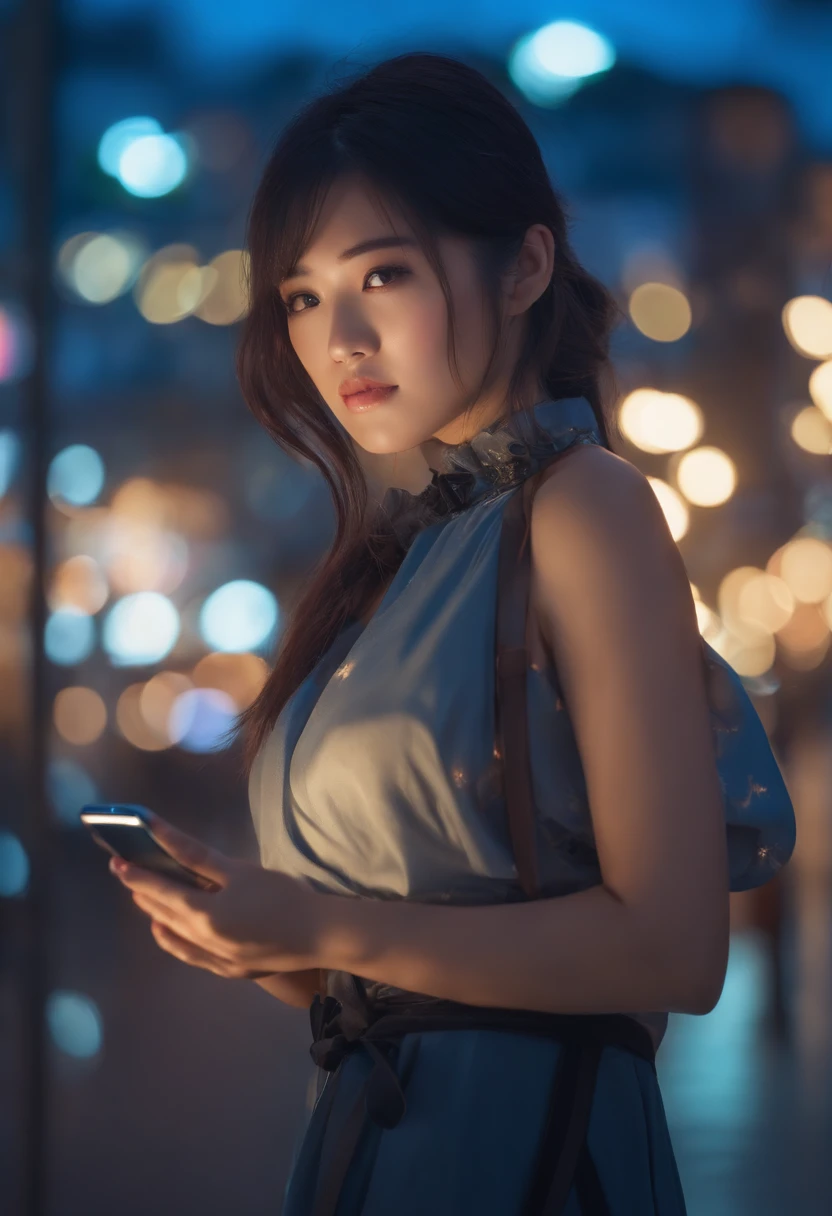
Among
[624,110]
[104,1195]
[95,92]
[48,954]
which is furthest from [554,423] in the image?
[624,110]

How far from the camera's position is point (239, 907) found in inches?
33.9

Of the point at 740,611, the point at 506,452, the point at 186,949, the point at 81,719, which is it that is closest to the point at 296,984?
the point at 186,949

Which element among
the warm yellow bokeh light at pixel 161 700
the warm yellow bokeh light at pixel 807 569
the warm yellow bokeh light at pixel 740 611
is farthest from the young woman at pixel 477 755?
the warm yellow bokeh light at pixel 161 700

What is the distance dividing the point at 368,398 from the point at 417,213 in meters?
0.16

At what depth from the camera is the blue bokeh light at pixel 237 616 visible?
6.35 metres

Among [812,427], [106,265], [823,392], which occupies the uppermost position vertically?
[106,265]

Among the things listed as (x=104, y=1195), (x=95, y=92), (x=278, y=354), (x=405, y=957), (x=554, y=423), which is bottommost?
(x=104, y=1195)

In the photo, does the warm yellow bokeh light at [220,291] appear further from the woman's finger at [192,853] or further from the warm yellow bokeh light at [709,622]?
the woman's finger at [192,853]

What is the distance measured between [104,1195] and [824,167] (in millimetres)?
5075

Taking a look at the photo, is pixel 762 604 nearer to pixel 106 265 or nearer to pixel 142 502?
pixel 106 265

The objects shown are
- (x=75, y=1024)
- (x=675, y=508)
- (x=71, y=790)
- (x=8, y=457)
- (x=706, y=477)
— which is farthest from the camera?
(x=71, y=790)

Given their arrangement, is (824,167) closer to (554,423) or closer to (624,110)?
(624,110)

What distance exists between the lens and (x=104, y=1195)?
2857 mm

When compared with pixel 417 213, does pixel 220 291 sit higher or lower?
higher
